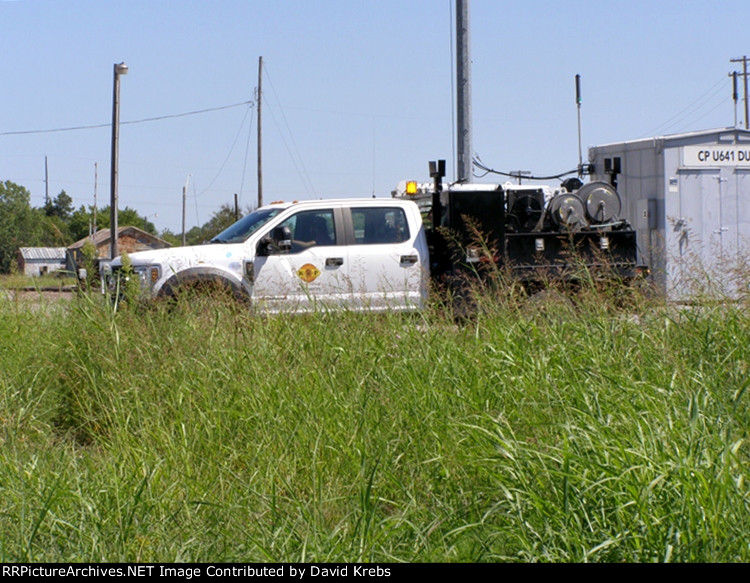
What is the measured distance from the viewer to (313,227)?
10.7 m

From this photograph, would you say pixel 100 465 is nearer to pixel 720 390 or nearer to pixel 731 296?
pixel 720 390

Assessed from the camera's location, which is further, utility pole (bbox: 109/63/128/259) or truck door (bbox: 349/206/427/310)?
utility pole (bbox: 109/63/128/259)

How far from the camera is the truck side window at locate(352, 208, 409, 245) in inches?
428

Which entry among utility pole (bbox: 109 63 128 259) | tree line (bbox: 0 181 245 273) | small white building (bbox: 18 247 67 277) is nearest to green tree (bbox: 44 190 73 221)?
tree line (bbox: 0 181 245 273)

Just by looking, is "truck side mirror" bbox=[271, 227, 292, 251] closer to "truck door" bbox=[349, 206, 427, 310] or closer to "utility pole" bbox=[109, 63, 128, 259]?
"truck door" bbox=[349, 206, 427, 310]

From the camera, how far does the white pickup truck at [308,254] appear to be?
10.1 m

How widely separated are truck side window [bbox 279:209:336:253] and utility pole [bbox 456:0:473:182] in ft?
15.8

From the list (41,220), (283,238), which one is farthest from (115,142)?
(41,220)

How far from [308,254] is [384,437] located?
5874 millimetres

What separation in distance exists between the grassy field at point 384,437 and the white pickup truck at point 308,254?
2.75 m

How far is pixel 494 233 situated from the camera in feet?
34.2

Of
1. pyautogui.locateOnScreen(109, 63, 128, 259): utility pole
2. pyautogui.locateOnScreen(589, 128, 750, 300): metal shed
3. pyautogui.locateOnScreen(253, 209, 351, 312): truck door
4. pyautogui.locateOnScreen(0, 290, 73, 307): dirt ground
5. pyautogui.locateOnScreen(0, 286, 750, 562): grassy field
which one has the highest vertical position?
pyautogui.locateOnScreen(109, 63, 128, 259): utility pole

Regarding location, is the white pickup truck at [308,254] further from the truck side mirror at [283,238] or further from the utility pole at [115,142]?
the utility pole at [115,142]
